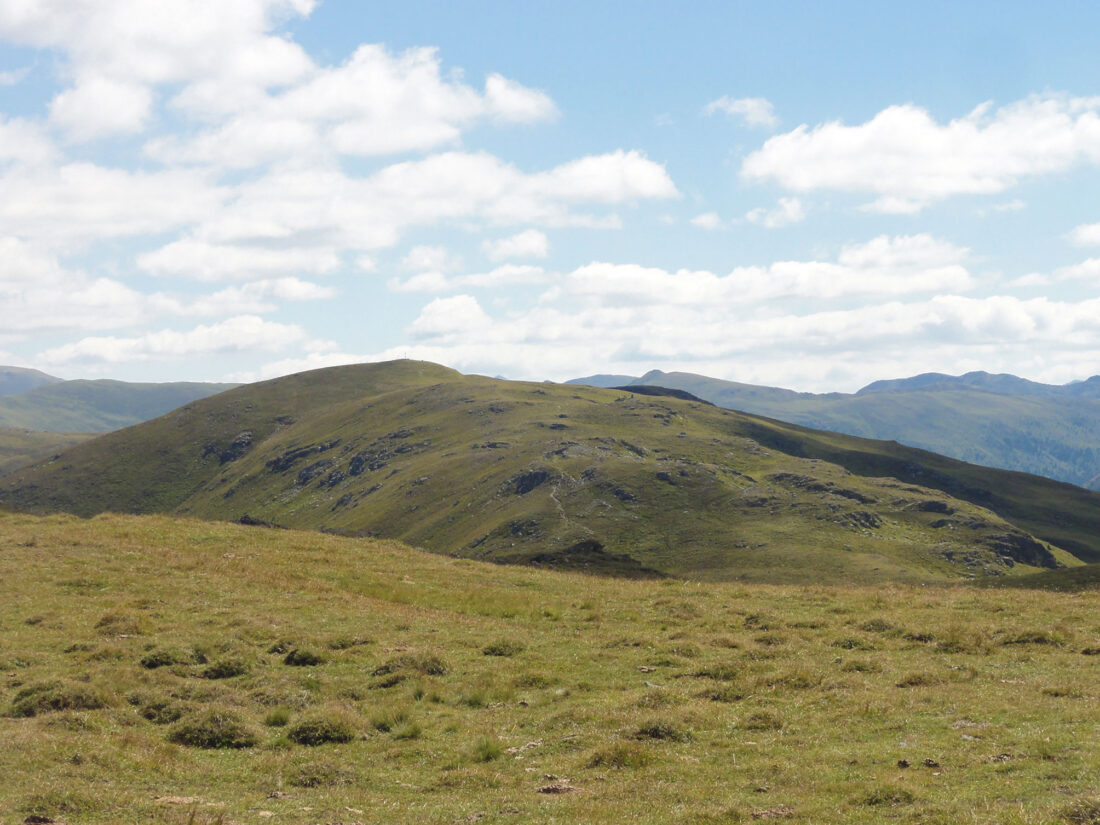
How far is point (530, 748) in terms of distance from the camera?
749 inches

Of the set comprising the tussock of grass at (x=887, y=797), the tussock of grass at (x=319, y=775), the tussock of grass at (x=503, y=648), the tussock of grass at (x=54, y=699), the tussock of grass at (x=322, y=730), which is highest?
the tussock of grass at (x=887, y=797)

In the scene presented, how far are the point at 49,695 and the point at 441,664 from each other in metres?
11.4

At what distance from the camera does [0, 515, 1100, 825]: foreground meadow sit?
1479 cm

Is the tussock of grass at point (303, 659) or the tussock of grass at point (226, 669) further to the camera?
→ the tussock of grass at point (303, 659)

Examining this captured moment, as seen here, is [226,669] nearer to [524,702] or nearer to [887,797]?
[524,702]

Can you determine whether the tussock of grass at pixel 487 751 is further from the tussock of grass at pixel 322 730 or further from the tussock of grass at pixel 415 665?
the tussock of grass at pixel 415 665

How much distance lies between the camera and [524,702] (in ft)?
76.1

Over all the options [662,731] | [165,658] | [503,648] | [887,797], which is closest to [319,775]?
[662,731]

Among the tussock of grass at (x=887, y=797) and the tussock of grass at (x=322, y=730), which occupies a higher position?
the tussock of grass at (x=887, y=797)

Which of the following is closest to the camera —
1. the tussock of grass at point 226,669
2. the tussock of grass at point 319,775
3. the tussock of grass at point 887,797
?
the tussock of grass at point 887,797

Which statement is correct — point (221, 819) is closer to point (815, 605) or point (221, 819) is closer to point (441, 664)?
point (441, 664)

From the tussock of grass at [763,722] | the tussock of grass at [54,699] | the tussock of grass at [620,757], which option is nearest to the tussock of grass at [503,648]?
the tussock of grass at [763,722]

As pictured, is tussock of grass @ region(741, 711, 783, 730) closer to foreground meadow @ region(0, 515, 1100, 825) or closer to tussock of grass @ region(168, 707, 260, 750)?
foreground meadow @ region(0, 515, 1100, 825)

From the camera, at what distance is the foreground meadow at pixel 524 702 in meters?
14.8
